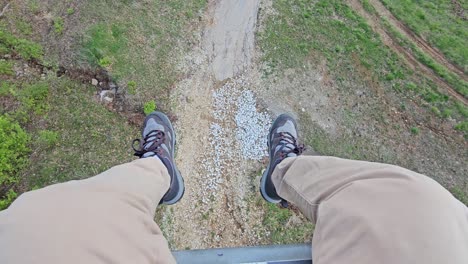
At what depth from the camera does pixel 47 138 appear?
20.0 feet

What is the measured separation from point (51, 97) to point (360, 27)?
6.27 metres

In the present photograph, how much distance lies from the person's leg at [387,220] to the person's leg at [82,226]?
1.26 meters

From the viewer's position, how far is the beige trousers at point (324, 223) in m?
2.17

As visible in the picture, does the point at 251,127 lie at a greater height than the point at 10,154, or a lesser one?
greater

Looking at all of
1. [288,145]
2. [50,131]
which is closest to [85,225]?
[288,145]

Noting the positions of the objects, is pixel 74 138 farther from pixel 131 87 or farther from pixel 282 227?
pixel 282 227

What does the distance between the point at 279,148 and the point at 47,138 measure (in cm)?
364

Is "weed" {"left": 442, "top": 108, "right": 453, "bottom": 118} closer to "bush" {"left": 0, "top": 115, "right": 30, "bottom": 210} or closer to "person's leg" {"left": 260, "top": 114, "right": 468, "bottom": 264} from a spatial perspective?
"person's leg" {"left": 260, "top": 114, "right": 468, "bottom": 264}

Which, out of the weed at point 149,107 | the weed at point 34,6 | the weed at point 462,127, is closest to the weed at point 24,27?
the weed at point 34,6

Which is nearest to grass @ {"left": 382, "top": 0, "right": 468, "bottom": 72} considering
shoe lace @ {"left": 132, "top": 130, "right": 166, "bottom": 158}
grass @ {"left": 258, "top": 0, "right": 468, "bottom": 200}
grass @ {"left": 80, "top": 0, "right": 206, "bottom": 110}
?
grass @ {"left": 258, "top": 0, "right": 468, "bottom": 200}

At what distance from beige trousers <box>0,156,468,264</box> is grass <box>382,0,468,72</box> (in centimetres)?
660

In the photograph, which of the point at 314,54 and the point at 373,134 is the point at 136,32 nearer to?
the point at 314,54

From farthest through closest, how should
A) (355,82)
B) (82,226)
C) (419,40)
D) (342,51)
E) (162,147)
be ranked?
(419,40)
(342,51)
(355,82)
(162,147)
(82,226)

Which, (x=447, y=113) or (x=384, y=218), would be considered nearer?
(x=384, y=218)
